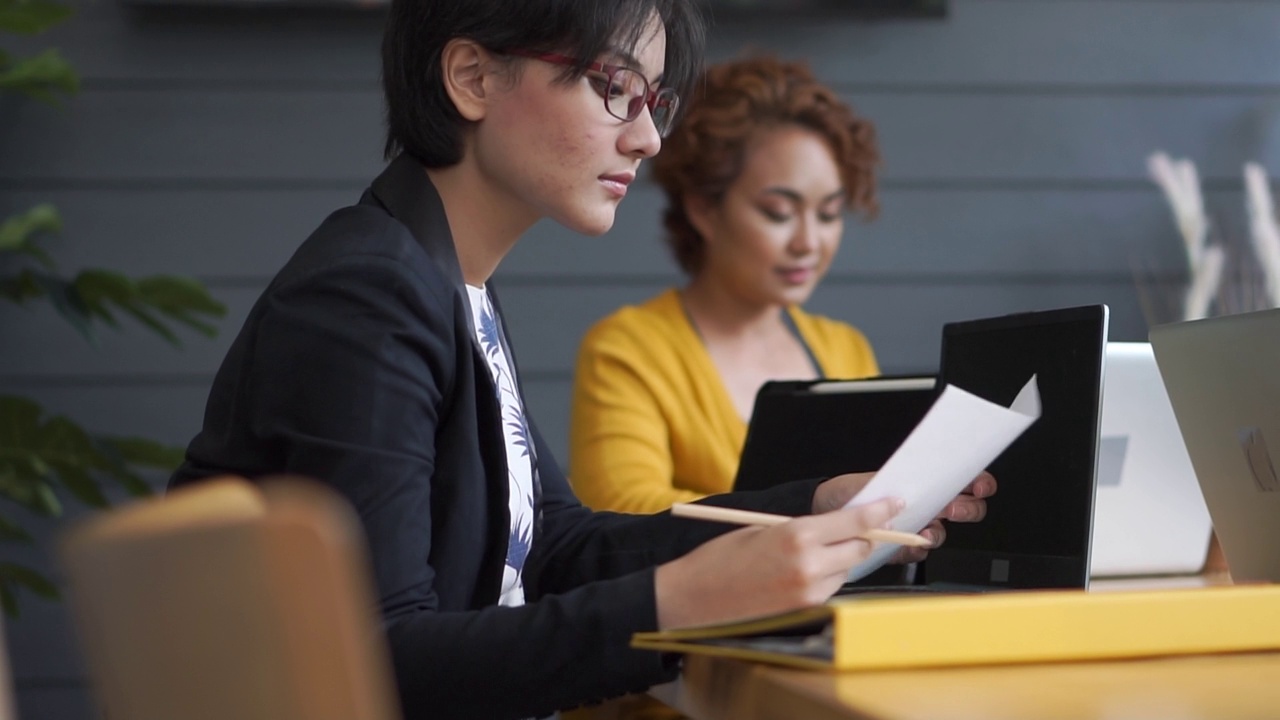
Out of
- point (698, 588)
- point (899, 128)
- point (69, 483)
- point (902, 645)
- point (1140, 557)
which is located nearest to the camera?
point (902, 645)

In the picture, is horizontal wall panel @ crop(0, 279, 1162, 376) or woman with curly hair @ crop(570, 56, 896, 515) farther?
horizontal wall panel @ crop(0, 279, 1162, 376)

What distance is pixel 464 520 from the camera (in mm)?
1125

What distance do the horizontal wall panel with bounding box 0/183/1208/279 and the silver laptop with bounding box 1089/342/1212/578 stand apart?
138cm

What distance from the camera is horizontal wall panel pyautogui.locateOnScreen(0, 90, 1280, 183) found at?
2.61 metres

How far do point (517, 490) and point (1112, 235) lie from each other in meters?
1.99

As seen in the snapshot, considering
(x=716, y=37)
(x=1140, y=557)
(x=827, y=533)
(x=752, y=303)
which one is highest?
(x=716, y=37)

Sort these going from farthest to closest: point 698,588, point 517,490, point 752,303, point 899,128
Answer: point 899,128, point 752,303, point 517,490, point 698,588

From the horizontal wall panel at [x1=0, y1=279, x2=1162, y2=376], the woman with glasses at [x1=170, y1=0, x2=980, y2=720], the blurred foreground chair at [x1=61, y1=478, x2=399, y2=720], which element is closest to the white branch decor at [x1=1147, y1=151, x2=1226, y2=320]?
the horizontal wall panel at [x1=0, y1=279, x2=1162, y2=376]

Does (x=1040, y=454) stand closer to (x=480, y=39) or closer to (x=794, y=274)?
(x=480, y=39)

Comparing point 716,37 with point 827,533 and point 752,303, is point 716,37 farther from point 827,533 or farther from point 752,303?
point 827,533

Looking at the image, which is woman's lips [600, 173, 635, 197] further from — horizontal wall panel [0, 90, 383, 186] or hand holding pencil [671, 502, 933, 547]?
horizontal wall panel [0, 90, 383, 186]

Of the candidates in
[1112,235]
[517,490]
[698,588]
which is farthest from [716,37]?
[698,588]

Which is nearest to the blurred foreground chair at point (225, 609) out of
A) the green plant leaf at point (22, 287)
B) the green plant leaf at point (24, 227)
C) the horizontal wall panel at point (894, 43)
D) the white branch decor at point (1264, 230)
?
the green plant leaf at point (24, 227)

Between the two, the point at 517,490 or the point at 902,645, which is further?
the point at 517,490
